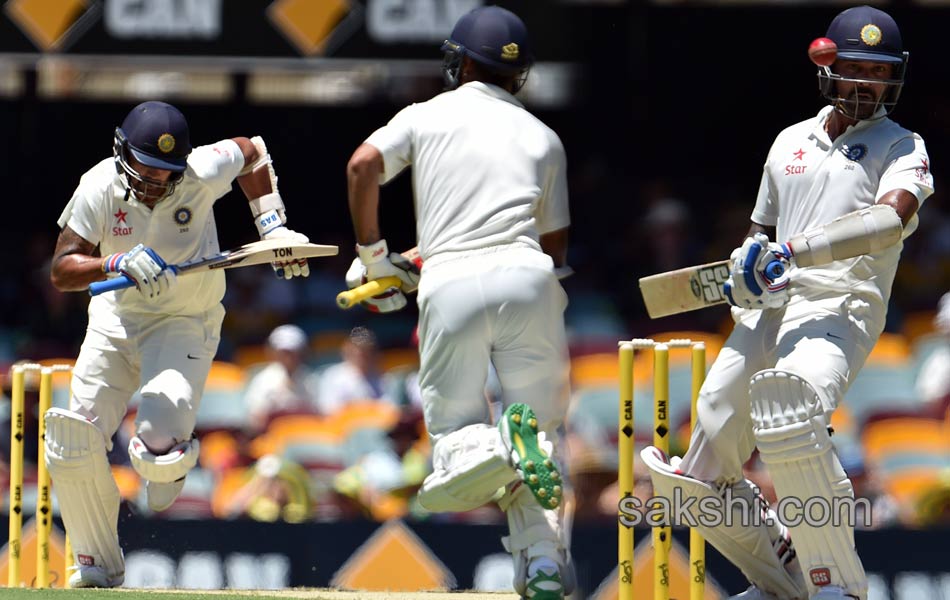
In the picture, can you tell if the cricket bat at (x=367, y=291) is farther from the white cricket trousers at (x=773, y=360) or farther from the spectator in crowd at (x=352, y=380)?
the spectator in crowd at (x=352, y=380)

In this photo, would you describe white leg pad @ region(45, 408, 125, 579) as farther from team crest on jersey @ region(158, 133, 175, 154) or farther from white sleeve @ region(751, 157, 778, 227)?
white sleeve @ region(751, 157, 778, 227)

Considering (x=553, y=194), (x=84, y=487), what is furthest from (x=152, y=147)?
(x=553, y=194)

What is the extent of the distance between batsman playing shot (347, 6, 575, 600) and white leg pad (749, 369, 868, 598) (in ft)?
1.61

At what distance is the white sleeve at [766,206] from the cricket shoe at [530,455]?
1.07 metres

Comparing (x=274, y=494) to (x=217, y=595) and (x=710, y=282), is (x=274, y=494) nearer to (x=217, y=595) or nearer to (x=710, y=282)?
(x=217, y=595)

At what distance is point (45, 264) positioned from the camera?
26.3 ft

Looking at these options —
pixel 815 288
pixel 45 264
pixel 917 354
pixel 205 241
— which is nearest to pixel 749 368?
pixel 815 288

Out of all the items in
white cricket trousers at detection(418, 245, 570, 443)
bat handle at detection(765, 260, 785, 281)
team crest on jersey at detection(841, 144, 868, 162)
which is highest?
team crest on jersey at detection(841, 144, 868, 162)

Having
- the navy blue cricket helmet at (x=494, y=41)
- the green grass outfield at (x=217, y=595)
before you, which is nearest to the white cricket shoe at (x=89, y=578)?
the green grass outfield at (x=217, y=595)

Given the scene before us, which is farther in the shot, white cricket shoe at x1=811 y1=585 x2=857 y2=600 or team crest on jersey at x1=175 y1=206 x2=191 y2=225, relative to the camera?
team crest on jersey at x1=175 y1=206 x2=191 y2=225

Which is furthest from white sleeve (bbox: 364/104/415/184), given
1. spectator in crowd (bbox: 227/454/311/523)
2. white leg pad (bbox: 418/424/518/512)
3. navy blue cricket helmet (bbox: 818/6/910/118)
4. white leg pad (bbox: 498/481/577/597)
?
spectator in crowd (bbox: 227/454/311/523)

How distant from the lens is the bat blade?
4.18 metres

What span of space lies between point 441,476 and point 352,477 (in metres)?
3.21

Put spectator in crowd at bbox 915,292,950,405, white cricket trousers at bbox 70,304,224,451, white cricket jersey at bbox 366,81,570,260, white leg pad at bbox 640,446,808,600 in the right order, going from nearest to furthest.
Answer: white cricket jersey at bbox 366,81,570,260
white leg pad at bbox 640,446,808,600
white cricket trousers at bbox 70,304,224,451
spectator in crowd at bbox 915,292,950,405
